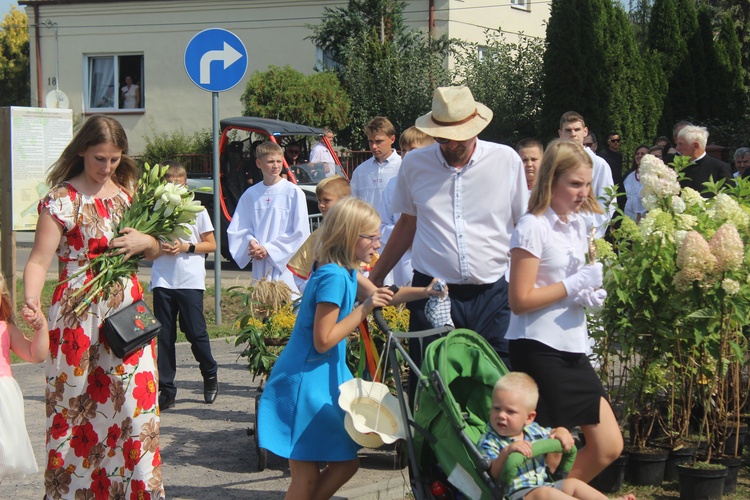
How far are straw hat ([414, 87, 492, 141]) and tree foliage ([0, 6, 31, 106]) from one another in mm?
44901

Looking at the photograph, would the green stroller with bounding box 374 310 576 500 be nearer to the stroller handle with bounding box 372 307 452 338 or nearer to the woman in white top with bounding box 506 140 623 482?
the stroller handle with bounding box 372 307 452 338

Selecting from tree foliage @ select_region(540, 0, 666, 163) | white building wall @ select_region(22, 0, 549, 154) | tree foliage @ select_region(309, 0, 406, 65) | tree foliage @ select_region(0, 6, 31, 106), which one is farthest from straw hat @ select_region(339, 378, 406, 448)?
tree foliage @ select_region(0, 6, 31, 106)

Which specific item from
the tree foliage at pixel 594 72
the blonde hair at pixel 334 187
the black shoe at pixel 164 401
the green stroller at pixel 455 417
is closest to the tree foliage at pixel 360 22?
the tree foliage at pixel 594 72

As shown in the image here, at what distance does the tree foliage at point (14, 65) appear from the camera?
47.3 m

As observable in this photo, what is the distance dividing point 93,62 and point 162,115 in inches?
128

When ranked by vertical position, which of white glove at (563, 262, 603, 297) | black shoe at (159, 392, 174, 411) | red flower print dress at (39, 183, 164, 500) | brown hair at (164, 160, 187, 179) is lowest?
black shoe at (159, 392, 174, 411)

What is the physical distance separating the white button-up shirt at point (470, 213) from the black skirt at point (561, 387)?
0.74 metres

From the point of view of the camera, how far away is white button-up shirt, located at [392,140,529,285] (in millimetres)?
5355

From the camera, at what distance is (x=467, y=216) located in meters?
5.39

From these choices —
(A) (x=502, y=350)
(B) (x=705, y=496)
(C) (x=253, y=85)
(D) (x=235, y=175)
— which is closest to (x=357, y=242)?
(A) (x=502, y=350)

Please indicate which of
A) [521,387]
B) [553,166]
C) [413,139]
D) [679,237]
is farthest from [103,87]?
[521,387]

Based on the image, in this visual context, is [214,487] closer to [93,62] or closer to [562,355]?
[562,355]

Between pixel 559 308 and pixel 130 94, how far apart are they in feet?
103

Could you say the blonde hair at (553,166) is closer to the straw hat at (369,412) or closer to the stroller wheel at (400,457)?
the straw hat at (369,412)
